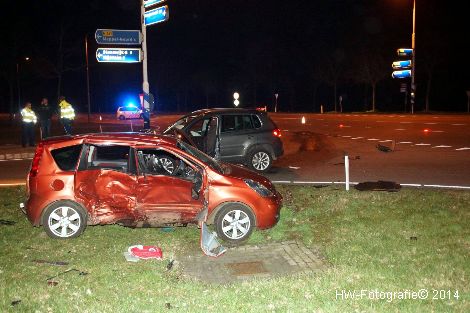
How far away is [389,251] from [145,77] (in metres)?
10.9

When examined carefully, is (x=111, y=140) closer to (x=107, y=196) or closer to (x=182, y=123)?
(x=107, y=196)

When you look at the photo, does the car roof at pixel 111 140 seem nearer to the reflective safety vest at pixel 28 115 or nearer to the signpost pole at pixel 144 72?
the signpost pole at pixel 144 72

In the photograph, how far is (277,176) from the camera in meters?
13.2

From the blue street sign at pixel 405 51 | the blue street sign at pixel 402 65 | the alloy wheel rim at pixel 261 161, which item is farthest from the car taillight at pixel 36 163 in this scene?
the blue street sign at pixel 402 65

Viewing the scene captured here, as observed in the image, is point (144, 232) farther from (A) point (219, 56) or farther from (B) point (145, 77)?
(A) point (219, 56)

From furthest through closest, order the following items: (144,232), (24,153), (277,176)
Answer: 1. (24,153)
2. (277,176)
3. (144,232)

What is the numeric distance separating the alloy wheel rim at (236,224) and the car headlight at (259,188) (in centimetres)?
39

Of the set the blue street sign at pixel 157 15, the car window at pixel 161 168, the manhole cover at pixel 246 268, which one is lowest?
the manhole cover at pixel 246 268

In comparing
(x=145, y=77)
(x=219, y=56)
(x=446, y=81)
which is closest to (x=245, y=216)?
(x=145, y=77)

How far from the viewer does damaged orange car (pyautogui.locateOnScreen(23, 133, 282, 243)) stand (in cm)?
737

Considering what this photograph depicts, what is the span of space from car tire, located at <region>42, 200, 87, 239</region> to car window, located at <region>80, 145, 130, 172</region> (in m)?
0.62

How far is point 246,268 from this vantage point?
20.8 ft

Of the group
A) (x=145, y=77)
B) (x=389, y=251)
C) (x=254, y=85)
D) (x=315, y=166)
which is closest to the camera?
(x=389, y=251)

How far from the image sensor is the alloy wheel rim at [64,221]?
7375 mm
